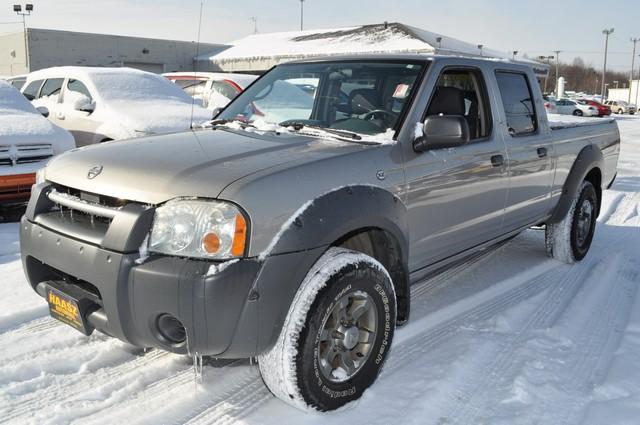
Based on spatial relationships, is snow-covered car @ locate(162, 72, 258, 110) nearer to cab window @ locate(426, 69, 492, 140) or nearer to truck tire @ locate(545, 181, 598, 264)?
truck tire @ locate(545, 181, 598, 264)

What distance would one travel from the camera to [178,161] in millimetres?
2770

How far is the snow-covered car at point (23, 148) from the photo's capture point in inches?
244

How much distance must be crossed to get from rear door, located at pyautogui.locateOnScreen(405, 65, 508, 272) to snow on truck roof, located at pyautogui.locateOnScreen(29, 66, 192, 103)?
6.48m

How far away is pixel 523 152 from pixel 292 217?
2.49 meters

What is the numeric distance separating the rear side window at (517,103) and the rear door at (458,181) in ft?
0.91

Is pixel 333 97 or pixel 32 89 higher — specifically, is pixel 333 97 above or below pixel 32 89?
below

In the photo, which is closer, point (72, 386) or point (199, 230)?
point (199, 230)

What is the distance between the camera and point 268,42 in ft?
123

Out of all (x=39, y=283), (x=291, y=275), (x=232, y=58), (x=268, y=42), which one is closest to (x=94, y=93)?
(x=39, y=283)

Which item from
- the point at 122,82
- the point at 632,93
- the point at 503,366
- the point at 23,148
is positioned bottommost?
the point at 503,366

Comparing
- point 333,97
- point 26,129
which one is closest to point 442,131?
point 333,97

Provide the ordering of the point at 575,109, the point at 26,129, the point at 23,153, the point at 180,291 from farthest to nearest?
the point at 575,109, the point at 26,129, the point at 23,153, the point at 180,291

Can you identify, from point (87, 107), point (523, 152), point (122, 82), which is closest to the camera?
point (523, 152)

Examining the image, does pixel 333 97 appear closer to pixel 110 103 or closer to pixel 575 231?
pixel 575 231
